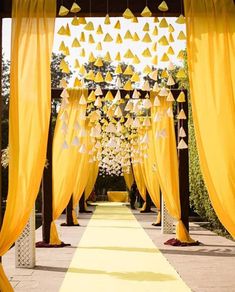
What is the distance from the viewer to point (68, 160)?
9477 mm

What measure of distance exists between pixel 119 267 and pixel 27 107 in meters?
3.41

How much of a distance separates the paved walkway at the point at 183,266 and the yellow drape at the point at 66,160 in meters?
0.87

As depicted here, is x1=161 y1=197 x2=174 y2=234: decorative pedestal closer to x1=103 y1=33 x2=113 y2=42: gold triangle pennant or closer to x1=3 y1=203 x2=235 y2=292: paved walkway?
x1=3 y1=203 x2=235 y2=292: paved walkway

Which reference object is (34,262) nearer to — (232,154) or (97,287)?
(97,287)

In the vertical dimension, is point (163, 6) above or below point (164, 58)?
above

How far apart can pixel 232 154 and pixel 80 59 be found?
193cm

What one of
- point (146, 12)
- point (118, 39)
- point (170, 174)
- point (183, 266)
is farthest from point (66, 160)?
point (146, 12)

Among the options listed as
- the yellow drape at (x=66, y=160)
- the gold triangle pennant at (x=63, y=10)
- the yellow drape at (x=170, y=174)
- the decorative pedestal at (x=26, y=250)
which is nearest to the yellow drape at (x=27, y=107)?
the gold triangle pennant at (x=63, y=10)

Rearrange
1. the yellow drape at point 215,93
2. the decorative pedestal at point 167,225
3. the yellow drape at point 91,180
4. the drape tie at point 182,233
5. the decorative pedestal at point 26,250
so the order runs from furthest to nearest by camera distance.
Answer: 1. the yellow drape at point 91,180
2. the decorative pedestal at point 167,225
3. the drape tie at point 182,233
4. the decorative pedestal at point 26,250
5. the yellow drape at point 215,93

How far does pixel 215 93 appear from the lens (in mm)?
4402

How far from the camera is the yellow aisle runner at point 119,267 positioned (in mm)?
5812

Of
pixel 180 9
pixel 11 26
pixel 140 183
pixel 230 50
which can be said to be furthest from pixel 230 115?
pixel 140 183

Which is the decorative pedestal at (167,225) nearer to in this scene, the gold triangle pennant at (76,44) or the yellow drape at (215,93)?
the yellow drape at (215,93)

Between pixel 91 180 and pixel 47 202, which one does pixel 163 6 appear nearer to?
pixel 47 202
